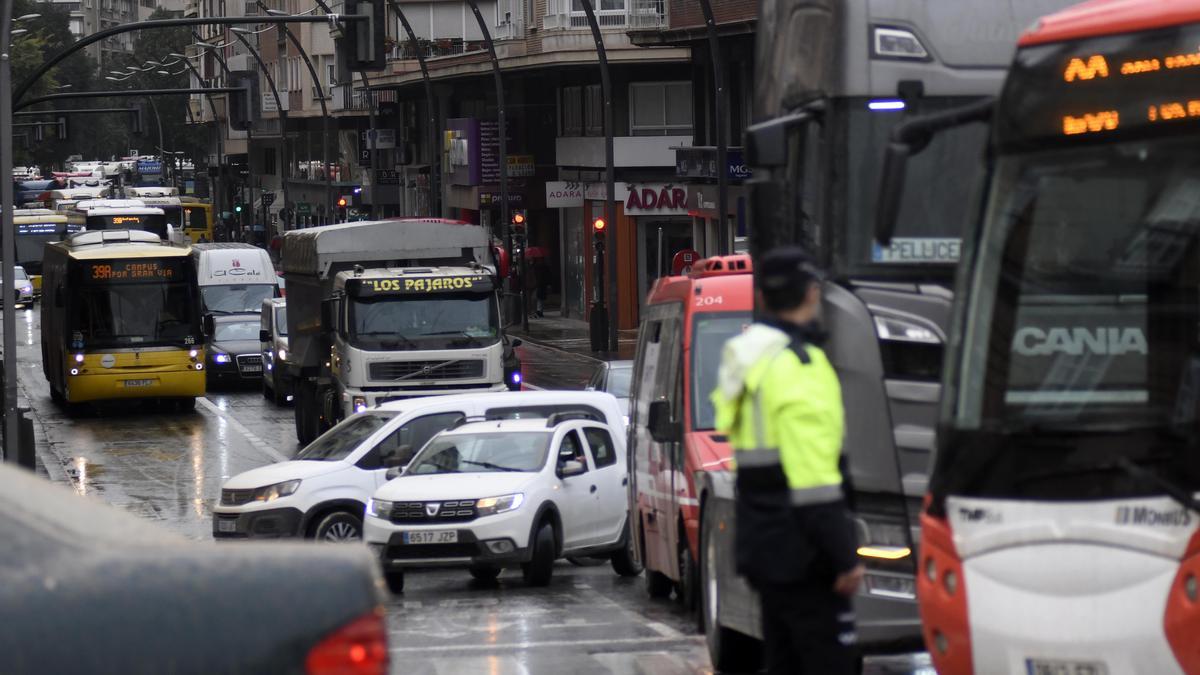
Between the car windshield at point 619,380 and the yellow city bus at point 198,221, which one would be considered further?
the yellow city bus at point 198,221

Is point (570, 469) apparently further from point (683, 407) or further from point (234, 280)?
point (234, 280)

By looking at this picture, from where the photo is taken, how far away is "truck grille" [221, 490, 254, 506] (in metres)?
18.3

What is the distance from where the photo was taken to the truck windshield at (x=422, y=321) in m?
26.2

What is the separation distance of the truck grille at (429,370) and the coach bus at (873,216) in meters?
15.9

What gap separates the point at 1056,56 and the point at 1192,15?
0.50 metres

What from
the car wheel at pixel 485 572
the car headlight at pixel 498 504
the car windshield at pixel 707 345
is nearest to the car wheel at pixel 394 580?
the car wheel at pixel 485 572

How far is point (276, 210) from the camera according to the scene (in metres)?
107

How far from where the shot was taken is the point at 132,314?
35.8 m

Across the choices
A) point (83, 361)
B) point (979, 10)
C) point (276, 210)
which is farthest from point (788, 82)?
point (276, 210)

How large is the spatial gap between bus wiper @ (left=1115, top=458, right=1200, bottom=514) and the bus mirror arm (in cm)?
128

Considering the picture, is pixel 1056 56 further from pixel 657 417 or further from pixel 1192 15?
pixel 657 417

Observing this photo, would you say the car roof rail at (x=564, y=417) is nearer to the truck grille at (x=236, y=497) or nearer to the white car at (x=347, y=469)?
the white car at (x=347, y=469)

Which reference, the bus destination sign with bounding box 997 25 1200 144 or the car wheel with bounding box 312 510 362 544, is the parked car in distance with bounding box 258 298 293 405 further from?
the bus destination sign with bounding box 997 25 1200 144

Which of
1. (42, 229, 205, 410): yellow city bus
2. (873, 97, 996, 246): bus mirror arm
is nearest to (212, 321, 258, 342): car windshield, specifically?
(42, 229, 205, 410): yellow city bus
